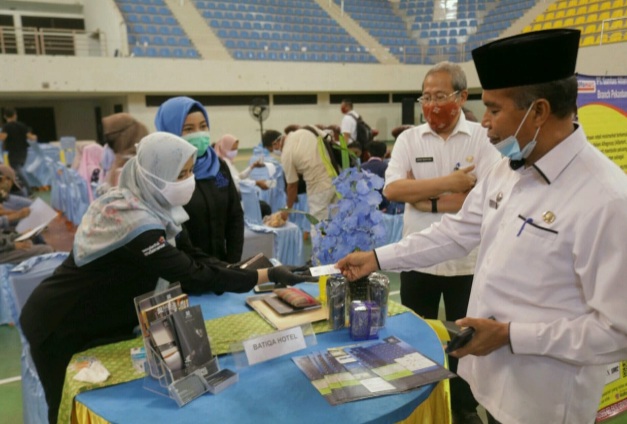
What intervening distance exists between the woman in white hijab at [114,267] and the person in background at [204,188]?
1.86 ft

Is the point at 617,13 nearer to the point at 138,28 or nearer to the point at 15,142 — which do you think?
the point at 138,28

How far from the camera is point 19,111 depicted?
583 inches

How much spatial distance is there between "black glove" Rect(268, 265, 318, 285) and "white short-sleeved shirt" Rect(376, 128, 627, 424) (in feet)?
2.05

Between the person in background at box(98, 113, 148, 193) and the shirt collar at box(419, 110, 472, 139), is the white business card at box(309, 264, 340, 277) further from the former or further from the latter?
the person in background at box(98, 113, 148, 193)

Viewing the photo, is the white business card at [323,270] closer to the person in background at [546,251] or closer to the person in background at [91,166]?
the person in background at [546,251]

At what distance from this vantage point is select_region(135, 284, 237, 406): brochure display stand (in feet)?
4.19

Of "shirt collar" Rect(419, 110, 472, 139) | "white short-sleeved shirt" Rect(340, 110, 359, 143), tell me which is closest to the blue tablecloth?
"shirt collar" Rect(419, 110, 472, 139)

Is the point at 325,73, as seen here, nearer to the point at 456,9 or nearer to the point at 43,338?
the point at 456,9

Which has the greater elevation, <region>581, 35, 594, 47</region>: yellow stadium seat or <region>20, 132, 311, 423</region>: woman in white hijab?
<region>581, 35, 594, 47</region>: yellow stadium seat

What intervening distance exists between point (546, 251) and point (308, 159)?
3.15 metres

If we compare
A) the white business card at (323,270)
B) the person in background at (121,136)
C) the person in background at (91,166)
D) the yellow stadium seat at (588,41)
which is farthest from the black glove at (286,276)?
the yellow stadium seat at (588,41)

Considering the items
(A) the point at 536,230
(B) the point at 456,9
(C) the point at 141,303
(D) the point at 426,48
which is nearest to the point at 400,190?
(A) the point at 536,230

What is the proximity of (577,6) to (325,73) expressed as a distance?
745cm

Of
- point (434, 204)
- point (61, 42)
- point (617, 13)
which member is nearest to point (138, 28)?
point (61, 42)
